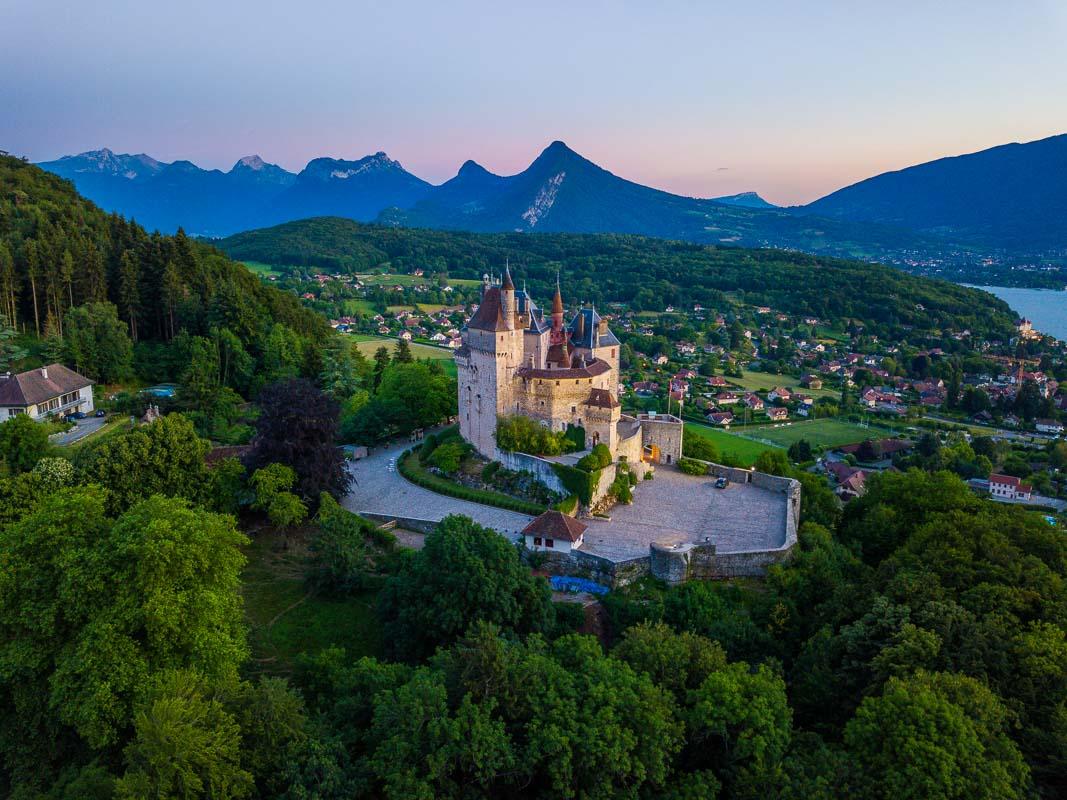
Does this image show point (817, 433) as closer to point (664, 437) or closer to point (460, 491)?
point (664, 437)

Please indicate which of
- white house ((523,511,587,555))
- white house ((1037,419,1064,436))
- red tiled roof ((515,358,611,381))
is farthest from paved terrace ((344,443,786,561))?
white house ((1037,419,1064,436))

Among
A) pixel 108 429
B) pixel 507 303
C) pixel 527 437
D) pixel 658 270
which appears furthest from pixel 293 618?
pixel 658 270

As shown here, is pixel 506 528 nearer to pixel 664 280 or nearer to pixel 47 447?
pixel 47 447

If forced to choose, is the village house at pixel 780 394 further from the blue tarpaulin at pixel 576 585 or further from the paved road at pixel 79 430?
the paved road at pixel 79 430

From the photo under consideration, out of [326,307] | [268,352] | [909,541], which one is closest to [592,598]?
[909,541]

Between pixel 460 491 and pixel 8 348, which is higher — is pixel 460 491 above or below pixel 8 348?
below

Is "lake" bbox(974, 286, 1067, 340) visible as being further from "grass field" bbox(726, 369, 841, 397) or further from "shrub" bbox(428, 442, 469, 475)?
"shrub" bbox(428, 442, 469, 475)
